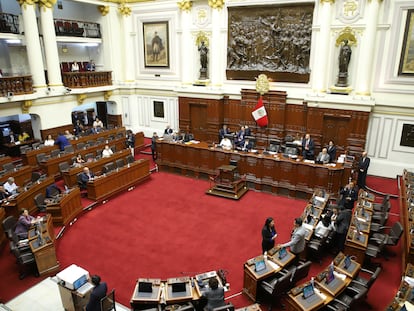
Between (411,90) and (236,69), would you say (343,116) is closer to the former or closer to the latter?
(411,90)

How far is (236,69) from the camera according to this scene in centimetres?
1516

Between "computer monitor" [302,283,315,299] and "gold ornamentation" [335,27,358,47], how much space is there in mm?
10397

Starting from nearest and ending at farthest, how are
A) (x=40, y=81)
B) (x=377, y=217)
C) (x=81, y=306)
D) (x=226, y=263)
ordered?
1. (x=81, y=306)
2. (x=226, y=263)
3. (x=377, y=217)
4. (x=40, y=81)

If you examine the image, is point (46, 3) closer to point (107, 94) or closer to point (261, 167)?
point (107, 94)

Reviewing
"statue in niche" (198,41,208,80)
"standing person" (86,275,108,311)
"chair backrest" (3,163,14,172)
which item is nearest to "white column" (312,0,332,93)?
"statue in niche" (198,41,208,80)

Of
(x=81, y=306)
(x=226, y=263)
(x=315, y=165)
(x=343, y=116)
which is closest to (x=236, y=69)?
(x=343, y=116)

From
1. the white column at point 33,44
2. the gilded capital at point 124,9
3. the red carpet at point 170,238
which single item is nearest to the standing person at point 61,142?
the white column at point 33,44

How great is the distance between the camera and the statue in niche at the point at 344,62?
41.7 ft

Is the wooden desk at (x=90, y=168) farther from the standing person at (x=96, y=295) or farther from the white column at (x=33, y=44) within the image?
the standing person at (x=96, y=295)

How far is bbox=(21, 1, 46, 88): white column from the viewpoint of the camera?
45.2 feet

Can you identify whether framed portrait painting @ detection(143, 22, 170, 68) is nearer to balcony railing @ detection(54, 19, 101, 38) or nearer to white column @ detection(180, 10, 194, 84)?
white column @ detection(180, 10, 194, 84)

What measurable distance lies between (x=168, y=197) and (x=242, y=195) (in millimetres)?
2584

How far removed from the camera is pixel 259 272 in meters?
6.31

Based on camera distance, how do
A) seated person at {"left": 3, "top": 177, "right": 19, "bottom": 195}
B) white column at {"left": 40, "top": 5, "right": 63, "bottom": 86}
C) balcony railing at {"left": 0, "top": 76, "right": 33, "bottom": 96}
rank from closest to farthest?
1. seated person at {"left": 3, "top": 177, "right": 19, "bottom": 195}
2. balcony railing at {"left": 0, "top": 76, "right": 33, "bottom": 96}
3. white column at {"left": 40, "top": 5, "right": 63, "bottom": 86}
